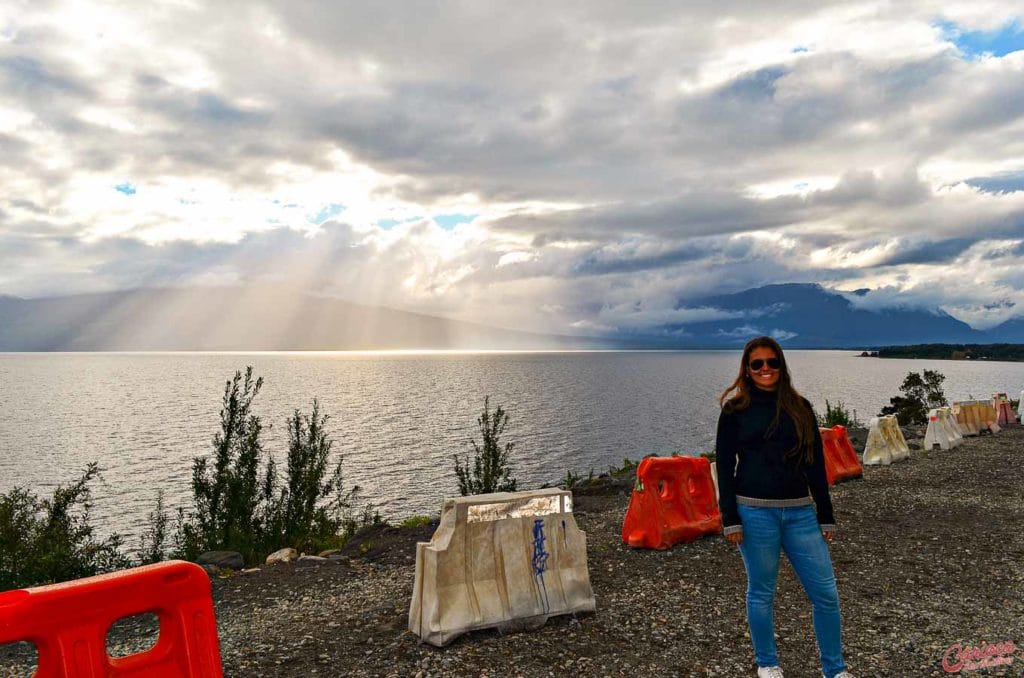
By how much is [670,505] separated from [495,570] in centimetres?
445

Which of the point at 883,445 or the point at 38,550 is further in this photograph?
the point at 883,445

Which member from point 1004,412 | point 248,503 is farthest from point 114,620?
point 1004,412

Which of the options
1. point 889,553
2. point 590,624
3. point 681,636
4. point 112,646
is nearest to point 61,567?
point 112,646

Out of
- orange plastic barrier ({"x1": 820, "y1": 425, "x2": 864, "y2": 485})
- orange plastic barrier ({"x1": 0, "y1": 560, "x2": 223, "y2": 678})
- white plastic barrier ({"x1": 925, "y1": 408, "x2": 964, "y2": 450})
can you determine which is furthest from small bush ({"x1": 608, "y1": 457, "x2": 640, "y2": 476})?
orange plastic barrier ({"x1": 0, "y1": 560, "x2": 223, "y2": 678})

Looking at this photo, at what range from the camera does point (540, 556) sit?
742cm

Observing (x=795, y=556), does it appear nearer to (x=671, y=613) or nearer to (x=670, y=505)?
(x=671, y=613)

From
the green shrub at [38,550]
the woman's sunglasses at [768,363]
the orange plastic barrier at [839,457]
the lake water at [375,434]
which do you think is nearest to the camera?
the woman's sunglasses at [768,363]

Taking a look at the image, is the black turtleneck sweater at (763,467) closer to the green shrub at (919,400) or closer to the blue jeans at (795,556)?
the blue jeans at (795,556)

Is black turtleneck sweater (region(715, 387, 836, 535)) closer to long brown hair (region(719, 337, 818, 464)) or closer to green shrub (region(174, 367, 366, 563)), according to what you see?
long brown hair (region(719, 337, 818, 464))

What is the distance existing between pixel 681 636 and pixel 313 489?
13528mm

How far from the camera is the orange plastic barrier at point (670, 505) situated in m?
10.2

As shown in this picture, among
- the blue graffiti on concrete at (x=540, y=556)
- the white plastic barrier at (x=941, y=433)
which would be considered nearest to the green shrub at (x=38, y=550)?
the blue graffiti on concrete at (x=540, y=556)

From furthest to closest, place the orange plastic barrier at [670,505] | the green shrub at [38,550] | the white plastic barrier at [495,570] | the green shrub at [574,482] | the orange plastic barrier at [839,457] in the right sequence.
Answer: the green shrub at [574,482], the orange plastic barrier at [839,457], the green shrub at [38,550], the orange plastic barrier at [670,505], the white plastic barrier at [495,570]

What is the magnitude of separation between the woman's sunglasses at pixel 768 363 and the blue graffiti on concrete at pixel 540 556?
3.49 metres
